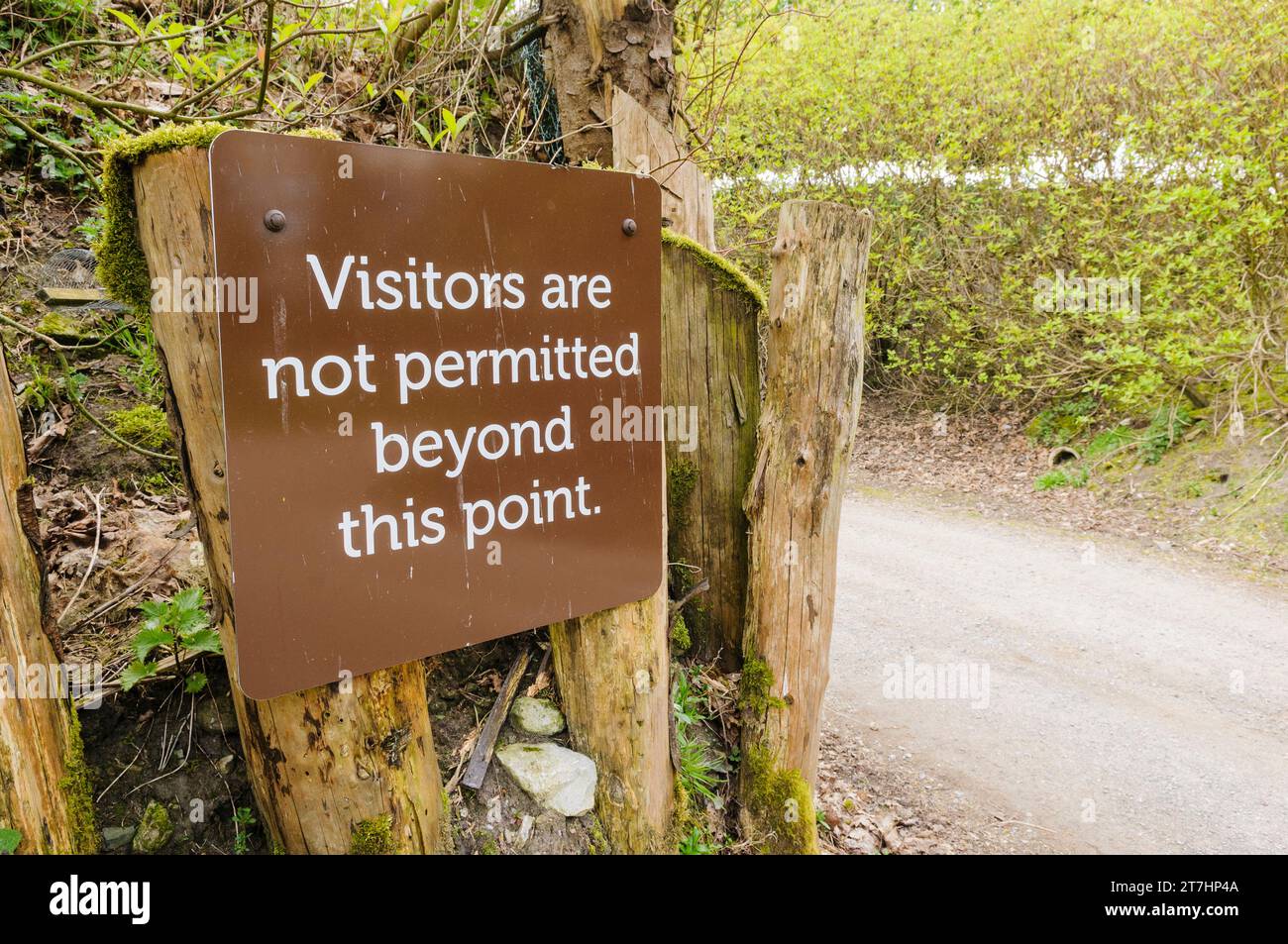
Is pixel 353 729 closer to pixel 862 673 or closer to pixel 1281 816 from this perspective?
pixel 862 673

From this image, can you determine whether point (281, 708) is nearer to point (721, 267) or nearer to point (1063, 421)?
point (721, 267)

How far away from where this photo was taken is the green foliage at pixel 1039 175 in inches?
263

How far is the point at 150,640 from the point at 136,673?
92 millimetres

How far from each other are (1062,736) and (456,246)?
383 centimetres

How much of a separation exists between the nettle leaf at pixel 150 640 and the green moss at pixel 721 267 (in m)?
1.91

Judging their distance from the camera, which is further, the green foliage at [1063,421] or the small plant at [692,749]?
the green foliage at [1063,421]

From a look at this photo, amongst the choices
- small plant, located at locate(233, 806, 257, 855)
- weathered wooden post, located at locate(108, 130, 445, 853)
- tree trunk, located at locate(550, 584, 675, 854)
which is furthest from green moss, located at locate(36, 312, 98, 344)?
tree trunk, located at locate(550, 584, 675, 854)

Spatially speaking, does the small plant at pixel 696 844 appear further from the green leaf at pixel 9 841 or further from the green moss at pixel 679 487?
the green leaf at pixel 9 841

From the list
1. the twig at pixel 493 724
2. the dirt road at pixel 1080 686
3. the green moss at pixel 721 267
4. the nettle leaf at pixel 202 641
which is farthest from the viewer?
the dirt road at pixel 1080 686

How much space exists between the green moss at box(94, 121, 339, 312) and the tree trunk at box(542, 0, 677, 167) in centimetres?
140

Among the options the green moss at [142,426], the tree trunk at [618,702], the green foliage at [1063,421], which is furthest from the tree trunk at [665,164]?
the green foliage at [1063,421]

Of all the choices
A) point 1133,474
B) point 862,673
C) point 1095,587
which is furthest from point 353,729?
point 1133,474
